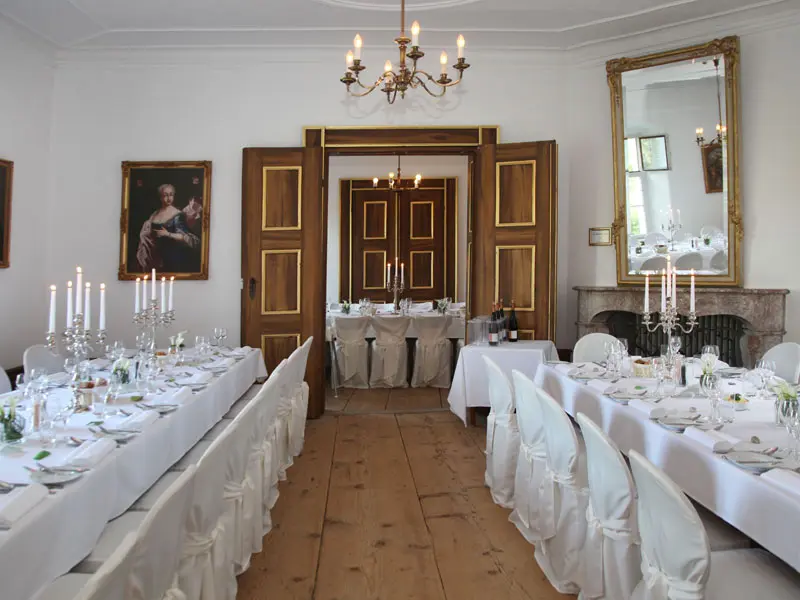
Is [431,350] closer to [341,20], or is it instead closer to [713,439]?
[341,20]

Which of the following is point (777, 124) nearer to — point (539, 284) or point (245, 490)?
point (539, 284)

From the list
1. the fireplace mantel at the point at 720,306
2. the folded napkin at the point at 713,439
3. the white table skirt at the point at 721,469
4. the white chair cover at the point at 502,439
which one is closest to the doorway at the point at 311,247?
the fireplace mantel at the point at 720,306

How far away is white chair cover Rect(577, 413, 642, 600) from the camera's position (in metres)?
2.11

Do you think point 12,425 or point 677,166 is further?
Result: point 677,166

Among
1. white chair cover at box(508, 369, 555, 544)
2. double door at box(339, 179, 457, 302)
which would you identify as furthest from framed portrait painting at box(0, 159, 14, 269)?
double door at box(339, 179, 457, 302)

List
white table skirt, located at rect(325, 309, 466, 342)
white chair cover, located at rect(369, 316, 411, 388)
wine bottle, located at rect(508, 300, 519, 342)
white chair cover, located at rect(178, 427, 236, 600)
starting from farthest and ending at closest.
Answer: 1. white table skirt, located at rect(325, 309, 466, 342)
2. white chair cover, located at rect(369, 316, 411, 388)
3. wine bottle, located at rect(508, 300, 519, 342)
4. white chair cover, located at rect(178, 427, 236, 600)

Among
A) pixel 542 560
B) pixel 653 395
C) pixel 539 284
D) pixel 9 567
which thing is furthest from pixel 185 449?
pixel 539 284

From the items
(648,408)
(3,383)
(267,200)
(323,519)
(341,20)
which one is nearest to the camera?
(648,408)

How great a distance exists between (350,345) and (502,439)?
3.80 metres

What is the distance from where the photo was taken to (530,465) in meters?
3.19

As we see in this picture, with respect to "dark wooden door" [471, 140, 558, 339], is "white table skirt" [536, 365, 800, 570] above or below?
below

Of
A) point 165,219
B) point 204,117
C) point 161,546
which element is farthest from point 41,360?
point 161,546

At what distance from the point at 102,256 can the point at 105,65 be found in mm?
1978

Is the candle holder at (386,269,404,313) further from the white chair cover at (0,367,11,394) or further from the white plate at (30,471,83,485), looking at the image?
the white plate at (30,471,83,485)
